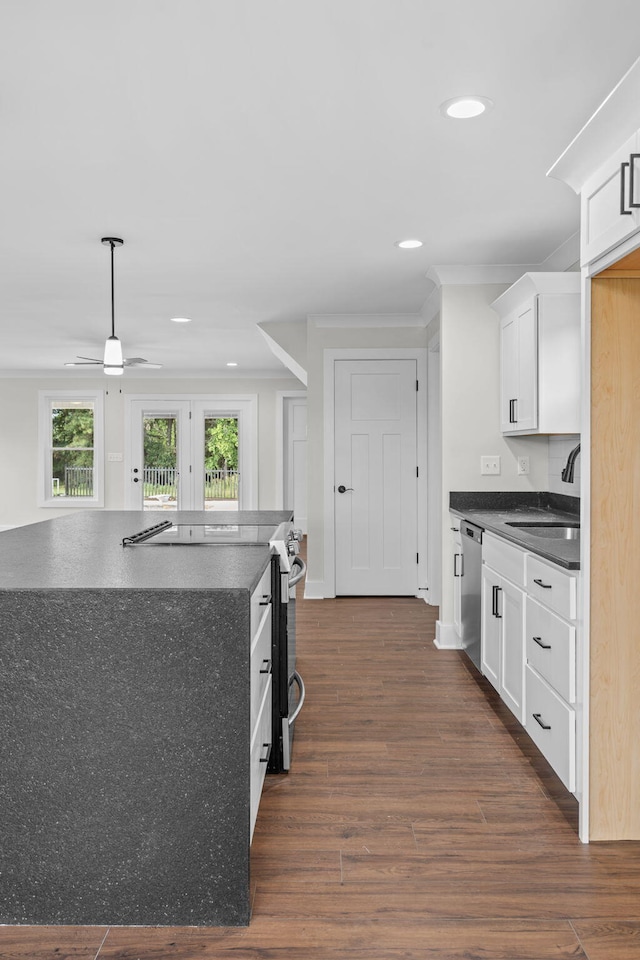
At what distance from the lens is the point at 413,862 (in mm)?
2111

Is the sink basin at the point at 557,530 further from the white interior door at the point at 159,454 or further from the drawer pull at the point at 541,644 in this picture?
the white interior door at the point at 159,454

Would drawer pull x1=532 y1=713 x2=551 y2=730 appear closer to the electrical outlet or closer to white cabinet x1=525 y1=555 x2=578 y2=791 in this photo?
white cabinet x1=525 y1=555 x2=578 y2=791

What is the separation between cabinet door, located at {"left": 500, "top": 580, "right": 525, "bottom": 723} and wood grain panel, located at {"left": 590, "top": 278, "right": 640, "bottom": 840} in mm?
657

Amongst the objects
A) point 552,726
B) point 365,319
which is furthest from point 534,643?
point 365,319

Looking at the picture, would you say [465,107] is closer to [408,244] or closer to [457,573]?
[408,244]

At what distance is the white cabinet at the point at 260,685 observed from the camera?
6.51ft

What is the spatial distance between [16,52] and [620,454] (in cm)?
212

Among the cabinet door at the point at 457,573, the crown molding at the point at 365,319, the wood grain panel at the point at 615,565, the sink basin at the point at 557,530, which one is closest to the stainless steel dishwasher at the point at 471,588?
the cabinet door at the point at 457,573

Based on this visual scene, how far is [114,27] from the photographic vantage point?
1889 millimetres

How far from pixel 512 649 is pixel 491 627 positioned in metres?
0.39

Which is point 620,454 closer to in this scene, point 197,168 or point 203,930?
point 203,930

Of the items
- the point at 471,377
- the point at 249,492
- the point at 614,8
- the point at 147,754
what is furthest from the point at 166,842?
the point at 249,492

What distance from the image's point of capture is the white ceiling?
189cm

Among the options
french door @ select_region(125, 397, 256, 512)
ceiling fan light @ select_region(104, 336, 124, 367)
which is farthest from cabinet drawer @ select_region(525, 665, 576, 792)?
french door @ select_region(125, 397, 256, 512)
